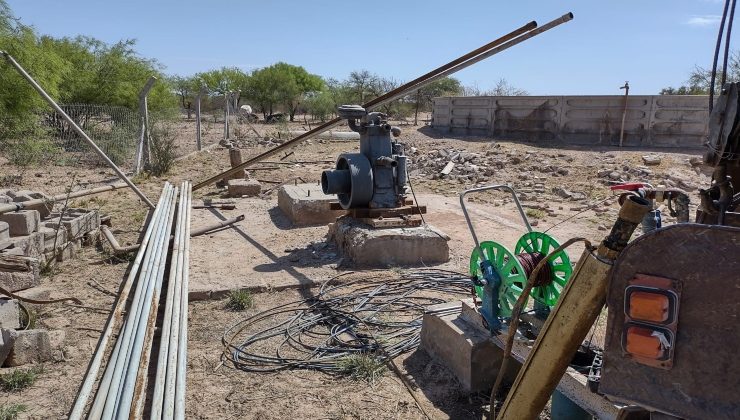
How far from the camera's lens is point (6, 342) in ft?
12.5

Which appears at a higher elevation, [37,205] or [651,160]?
[651,160]

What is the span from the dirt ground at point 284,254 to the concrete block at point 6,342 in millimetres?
129

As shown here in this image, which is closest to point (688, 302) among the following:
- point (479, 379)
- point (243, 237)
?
point (479, 379)

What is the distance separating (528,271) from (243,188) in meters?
8.55

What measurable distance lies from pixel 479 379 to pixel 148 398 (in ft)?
7.13

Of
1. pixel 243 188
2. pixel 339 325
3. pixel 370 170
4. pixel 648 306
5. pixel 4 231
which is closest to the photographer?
pixel 648 306

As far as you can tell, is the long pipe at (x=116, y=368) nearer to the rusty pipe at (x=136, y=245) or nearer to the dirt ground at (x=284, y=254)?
the dirt ground at (x=284, y=254)

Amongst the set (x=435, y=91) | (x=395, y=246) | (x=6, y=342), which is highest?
(x=435, y=91)

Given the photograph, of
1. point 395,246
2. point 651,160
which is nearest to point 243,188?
point 395,246

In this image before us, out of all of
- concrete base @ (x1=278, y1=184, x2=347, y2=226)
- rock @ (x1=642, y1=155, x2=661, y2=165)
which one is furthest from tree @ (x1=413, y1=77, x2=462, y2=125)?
concrete base @ (x1=278, y1=184, x2=347, y2=226)

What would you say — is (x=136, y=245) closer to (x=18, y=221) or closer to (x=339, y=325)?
(x=18, y=221)

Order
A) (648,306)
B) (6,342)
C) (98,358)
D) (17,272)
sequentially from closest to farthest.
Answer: (648,306)
(98,358)
(6,342)
(17,272)

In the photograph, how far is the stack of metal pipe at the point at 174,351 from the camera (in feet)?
9.96

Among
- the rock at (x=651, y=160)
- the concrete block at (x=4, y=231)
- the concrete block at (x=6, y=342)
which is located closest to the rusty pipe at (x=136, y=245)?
the concrete block at (x=4, y=231)
